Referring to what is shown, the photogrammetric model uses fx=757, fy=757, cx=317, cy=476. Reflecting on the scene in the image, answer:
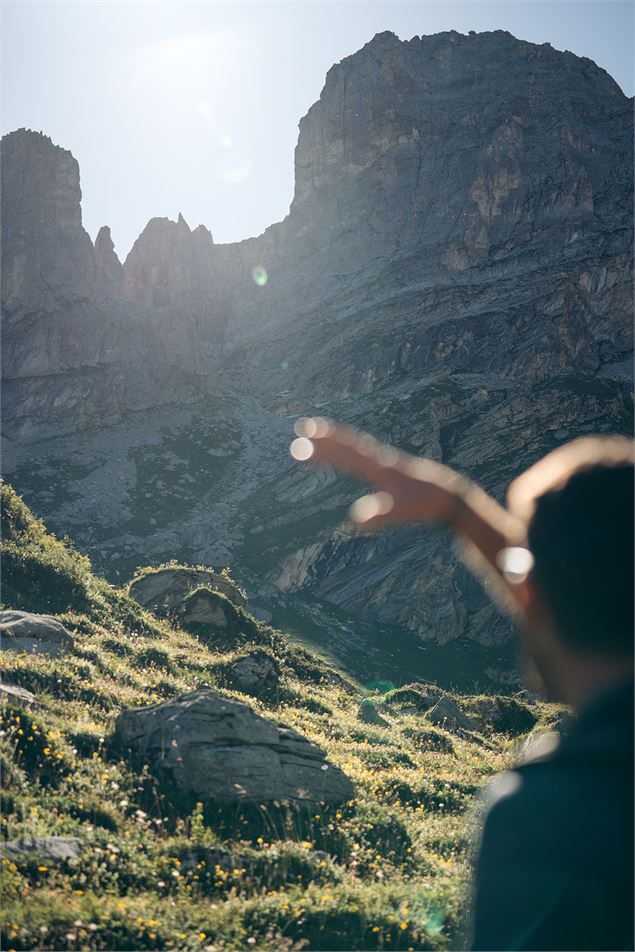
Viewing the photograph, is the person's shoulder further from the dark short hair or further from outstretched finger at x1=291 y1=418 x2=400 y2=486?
outstretched finger at x1=291 y1=418 x2=400 y2=486

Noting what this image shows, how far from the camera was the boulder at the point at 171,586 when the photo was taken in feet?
91.8

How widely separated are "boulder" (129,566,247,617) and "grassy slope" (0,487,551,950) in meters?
12.5

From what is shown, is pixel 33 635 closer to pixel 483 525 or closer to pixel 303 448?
pixel 303 448

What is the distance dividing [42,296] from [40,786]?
13899cm

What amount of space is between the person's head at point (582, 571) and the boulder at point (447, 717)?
2229cm

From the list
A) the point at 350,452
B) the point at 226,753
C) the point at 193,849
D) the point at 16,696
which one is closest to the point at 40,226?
the point at 16,696

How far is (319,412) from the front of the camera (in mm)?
128000

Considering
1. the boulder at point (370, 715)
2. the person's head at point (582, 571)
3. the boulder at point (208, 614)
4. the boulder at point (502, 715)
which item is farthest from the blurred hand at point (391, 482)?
the boulder at point (502, 715)

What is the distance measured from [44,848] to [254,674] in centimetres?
1154

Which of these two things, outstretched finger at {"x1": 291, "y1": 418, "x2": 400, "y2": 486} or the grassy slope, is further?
the grassy slope

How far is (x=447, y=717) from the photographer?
24.7 meters

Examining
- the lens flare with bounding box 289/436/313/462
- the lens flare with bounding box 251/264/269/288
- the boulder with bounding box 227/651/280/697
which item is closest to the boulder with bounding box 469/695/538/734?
the boulder with bounding box 227/651/280/697

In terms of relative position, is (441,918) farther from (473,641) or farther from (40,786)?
(473,641)

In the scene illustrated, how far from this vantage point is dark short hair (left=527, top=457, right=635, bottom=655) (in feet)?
8.37
